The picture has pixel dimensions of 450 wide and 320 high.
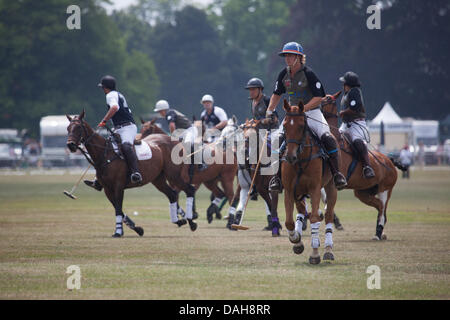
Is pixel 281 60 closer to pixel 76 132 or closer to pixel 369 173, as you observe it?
pixel 76 132

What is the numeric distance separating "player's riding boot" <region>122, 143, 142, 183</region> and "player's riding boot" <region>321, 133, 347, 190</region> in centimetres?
510

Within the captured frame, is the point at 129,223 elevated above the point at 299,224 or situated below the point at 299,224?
below

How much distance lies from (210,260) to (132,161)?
5.02 m

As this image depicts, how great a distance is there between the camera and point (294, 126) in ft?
39.5

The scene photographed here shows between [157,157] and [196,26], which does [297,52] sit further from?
[196,26]

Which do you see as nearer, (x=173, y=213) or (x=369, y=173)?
(x=369, y=173)

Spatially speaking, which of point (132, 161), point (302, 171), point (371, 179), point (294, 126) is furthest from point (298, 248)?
point (132, 161)

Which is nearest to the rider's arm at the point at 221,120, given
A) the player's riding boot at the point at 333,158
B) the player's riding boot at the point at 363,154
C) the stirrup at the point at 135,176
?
the stirrup at the point at 135,176

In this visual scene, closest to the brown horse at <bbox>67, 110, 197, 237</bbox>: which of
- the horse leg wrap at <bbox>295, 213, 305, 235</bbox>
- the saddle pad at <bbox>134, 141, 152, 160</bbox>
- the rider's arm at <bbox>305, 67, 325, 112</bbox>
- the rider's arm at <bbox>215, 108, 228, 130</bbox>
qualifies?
the saddle pad at <bbox>134, 141, 152, 160</bbox>

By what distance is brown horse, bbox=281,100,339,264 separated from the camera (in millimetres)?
12078

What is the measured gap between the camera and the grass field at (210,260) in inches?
377

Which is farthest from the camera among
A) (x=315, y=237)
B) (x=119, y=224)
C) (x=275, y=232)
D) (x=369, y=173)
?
(x=119, y=224)
